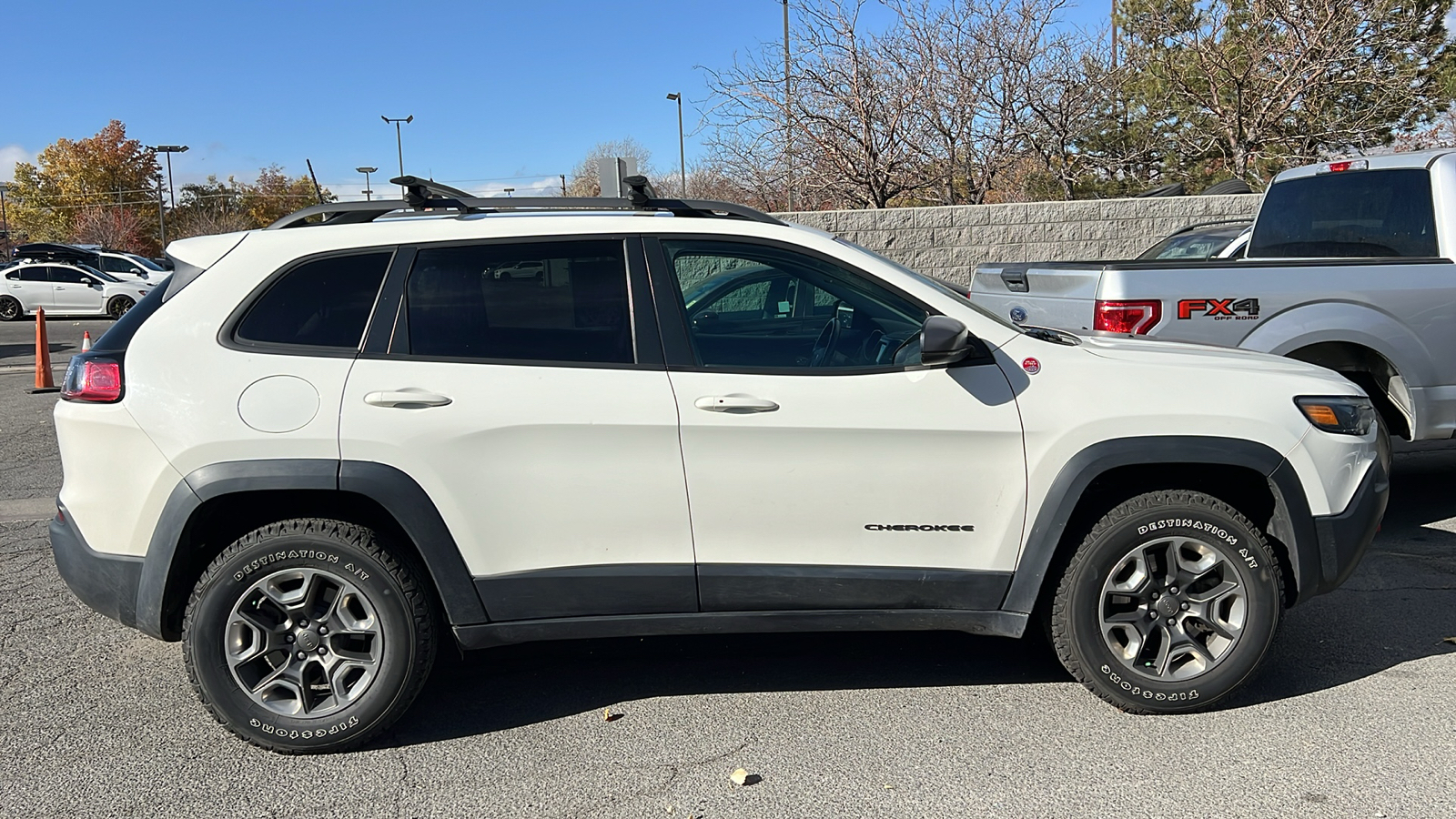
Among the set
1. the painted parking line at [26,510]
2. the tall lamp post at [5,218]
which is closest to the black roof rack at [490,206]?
the painted parking line at [26,510]

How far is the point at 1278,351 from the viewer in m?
5.68

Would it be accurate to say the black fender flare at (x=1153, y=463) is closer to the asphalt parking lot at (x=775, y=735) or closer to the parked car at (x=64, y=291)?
the asphalt parking lot at (x=775, y=735)

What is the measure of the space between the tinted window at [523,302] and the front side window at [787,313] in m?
0.25

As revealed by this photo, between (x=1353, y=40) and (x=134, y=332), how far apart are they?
56.2 feet

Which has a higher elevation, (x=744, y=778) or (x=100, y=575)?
(x=100, y=575)

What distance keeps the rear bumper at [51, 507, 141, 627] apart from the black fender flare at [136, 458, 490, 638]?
38 millimetres

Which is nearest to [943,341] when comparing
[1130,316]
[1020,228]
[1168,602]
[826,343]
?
[826,343]

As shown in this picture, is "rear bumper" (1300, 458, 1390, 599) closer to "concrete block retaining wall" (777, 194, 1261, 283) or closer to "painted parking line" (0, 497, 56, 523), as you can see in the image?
"painted parking line" (0, 497, 56, 523)

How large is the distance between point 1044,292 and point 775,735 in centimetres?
351

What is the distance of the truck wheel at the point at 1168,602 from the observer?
3633 mm

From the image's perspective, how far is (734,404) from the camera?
349cm

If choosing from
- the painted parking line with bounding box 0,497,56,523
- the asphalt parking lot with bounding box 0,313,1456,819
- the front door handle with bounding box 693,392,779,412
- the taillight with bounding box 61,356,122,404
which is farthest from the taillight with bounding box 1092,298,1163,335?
the painted parking line with bounding box 0,497,56,523

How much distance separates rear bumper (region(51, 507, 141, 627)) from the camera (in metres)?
3.51

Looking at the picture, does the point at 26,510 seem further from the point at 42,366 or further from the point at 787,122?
the point at 787,122
